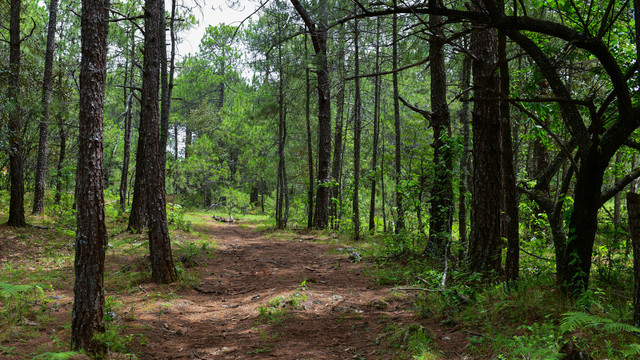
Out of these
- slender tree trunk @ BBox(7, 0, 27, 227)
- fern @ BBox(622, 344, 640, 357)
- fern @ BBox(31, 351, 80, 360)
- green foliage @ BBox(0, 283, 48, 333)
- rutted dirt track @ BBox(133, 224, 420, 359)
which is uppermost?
slender tree trunk @ BBox(7, 0, 27, 227)

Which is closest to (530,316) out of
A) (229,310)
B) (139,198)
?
(229,310)

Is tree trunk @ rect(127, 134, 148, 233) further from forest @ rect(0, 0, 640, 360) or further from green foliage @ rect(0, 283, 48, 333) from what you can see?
green foliage @ rect(0, 283, 48, 333)

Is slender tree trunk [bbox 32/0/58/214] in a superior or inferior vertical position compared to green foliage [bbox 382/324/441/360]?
superior

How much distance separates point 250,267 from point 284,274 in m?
1.34

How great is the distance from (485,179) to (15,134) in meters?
11.6

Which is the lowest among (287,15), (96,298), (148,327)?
(148,327)

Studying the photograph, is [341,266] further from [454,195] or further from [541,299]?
[541,299]

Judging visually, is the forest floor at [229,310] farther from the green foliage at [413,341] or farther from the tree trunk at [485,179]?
the tree trunk at [485,179]

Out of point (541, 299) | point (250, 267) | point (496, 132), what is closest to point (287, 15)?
point (250, 267)

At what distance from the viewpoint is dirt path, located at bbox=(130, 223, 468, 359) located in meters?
4.34

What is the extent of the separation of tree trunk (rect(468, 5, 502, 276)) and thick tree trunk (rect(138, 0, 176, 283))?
212 inches

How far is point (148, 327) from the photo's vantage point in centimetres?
502

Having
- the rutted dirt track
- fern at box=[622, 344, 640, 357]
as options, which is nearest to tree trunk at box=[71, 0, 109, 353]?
the rutted dirt track

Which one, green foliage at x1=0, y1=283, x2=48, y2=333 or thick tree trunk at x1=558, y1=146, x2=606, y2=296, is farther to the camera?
green foliage at x1=0, y1=283, x2=48, y2=333
